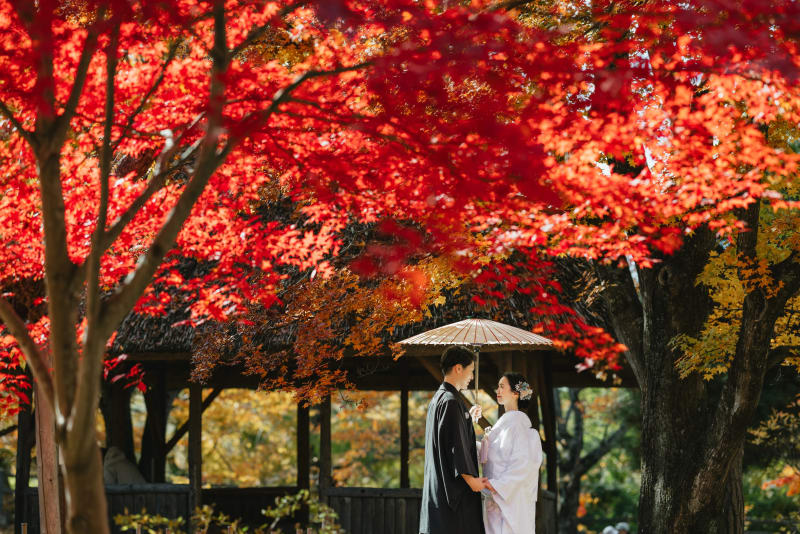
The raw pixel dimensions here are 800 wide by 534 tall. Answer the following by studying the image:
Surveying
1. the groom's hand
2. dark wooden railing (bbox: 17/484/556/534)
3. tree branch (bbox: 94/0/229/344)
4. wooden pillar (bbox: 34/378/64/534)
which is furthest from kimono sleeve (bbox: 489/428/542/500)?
dark wooden railing (bbox: 17/484/556/534)

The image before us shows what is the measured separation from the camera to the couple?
5215mm

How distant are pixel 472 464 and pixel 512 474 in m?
0.33

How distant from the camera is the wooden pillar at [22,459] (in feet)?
30.7

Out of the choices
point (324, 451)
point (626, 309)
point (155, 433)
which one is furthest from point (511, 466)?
point (155, 433)

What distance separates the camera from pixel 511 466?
17.9 ft

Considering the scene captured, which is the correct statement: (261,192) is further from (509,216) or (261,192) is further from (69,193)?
(509,216)

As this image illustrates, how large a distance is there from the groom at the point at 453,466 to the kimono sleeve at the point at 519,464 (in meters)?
0.14

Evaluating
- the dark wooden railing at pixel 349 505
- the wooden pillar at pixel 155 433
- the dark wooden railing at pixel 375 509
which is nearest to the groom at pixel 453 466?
the dark wooden railing at pixel 349 505

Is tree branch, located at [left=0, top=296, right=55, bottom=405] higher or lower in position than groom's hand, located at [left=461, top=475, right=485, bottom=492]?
higher

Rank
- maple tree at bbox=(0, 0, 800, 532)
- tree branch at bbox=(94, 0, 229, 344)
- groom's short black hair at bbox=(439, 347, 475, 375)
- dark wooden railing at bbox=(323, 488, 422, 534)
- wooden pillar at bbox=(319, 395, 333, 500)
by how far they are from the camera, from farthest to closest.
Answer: wooden pillar at bbox=(319, 395, 333, 500), dark wooden railing at bbox=(323, 488, 422, 534), groom's short black hair at bbox=(439, 347, 475, 375), maple tree at bbox=(0, 0, 800, 532), tree branch at bbox=(94, 0, 229, 344)

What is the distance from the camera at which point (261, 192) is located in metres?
6.90

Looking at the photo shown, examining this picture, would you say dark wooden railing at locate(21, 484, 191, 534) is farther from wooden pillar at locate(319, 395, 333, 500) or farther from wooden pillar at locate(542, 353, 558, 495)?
wooden pillar at locate(542, 353, 558, 495)

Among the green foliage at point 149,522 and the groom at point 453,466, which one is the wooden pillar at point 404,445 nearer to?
the green foliage at point 149,522

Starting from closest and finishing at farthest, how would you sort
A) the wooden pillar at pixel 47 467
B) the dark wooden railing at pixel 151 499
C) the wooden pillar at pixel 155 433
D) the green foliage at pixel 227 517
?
1. the wooden pillar at pixel 47 467
2. the green foliage at pixel 227 517
3. the dark wooden railing at pixel 151 499
4. the wooden pillar at pixel 155 433
